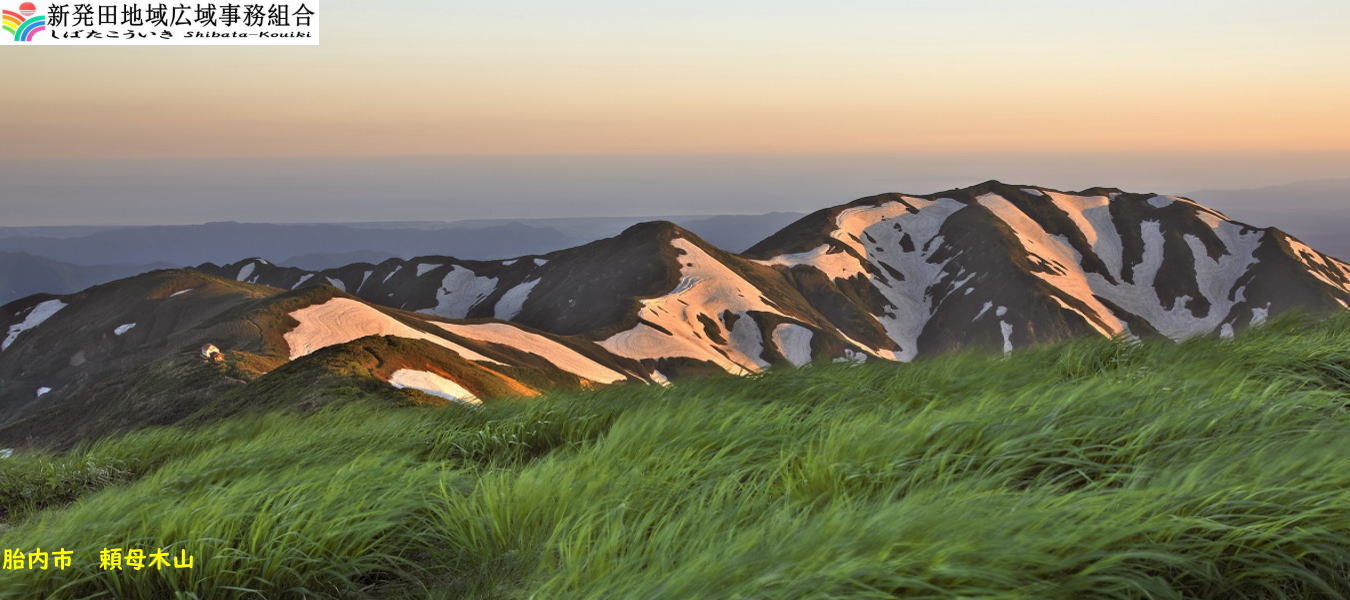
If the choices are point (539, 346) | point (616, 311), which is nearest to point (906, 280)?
point (616, 311)

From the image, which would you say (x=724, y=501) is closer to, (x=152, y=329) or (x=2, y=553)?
(x=2, y=553)

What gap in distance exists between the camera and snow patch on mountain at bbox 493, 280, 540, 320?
154500 millimetres

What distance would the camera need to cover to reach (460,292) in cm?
17000

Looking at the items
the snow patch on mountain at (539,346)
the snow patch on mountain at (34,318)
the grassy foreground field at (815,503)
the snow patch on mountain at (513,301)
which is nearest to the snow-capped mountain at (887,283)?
the snow patch on mountain at (513,301)

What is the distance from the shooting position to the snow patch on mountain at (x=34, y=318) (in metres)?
Answer: 111

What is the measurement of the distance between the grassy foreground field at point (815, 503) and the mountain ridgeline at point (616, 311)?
3152 millimetres

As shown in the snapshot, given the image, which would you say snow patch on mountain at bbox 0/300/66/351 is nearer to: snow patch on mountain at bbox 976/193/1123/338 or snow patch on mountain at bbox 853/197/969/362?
snow patch on mountain at bbox 853/197/969/362

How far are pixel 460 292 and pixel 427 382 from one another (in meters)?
135

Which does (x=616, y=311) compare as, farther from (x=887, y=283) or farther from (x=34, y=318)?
(x=34, y=318)

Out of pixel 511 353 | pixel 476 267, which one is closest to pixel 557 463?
pixel 511 353

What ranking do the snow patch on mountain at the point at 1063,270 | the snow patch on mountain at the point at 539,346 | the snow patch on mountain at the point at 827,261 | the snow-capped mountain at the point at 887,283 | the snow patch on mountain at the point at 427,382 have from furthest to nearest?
1. the snow patch on mountain at the point at 827,261
2. the snow patch on mountain at the point at 1063,270
3. the snow-capped mountain at the point at 887,283
4. the snow patch on mountain at the point at 539,346
5. the snow patch on mountain at the point at 427,382

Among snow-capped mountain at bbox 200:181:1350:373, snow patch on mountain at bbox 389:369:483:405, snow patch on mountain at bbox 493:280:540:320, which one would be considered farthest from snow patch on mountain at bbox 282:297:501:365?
snow patch on mountain at bbox 493:280:540:320

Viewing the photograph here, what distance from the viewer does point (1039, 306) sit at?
155 meters

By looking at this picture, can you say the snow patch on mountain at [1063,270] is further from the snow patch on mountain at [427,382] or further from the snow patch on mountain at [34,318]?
the snow patch on mountain at [34,318]
